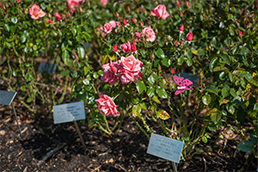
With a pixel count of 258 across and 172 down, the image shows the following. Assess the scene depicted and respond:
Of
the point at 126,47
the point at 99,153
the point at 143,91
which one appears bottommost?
the point at 99,153

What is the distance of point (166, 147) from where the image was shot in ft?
3.83

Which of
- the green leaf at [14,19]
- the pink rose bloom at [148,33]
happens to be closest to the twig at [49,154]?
the green leaf at [14,19]

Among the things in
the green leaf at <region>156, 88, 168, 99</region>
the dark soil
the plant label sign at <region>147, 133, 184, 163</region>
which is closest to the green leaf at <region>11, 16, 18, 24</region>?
the dark soil

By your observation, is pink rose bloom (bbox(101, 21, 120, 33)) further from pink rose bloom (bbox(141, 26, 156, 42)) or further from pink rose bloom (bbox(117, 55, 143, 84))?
pink rose bloom (bbox(117, 55, 143, 84))

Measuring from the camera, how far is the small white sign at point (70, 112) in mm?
1504

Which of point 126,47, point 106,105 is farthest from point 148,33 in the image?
point 106,105

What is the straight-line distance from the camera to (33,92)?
1918 millimetres

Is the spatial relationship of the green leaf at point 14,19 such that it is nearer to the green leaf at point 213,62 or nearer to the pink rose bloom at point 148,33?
the pink rose bloom at point 148,33

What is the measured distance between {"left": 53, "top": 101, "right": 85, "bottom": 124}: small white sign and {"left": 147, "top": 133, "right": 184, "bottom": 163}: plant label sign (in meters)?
0.56

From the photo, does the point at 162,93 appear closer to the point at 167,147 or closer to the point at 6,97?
the point at 167,147

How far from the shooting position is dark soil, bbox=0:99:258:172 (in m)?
1.58

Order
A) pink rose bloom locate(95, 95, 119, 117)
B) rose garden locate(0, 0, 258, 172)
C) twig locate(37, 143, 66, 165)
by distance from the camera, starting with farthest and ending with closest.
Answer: twig locate(37, 143, 66, 165)
rose garden locate(0, 0, 258, 172)
pink rose bloom locate(95, 95, 119, 117)

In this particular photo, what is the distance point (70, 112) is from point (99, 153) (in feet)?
1.52

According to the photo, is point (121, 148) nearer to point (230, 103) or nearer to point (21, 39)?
point (230, 103)
